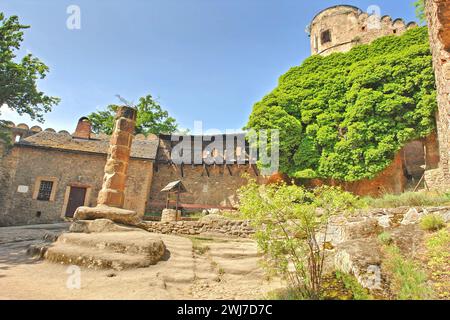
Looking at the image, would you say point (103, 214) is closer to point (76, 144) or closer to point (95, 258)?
point (95, 258)

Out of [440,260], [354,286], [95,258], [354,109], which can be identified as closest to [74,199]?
[95,258]

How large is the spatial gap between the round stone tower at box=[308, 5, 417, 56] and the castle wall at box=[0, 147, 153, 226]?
1759 centimetres

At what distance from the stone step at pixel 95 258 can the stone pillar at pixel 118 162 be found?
3234 millimetres

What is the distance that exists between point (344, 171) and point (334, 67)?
760 cm

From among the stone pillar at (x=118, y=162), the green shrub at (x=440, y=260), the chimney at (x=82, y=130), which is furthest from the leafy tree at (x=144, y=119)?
the green shrub at (x=440, y=260)

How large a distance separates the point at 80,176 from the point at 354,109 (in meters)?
17.2

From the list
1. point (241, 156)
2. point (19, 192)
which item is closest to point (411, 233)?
point (241, 156)

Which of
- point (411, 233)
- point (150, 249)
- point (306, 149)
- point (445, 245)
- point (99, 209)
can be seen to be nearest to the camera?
point (445, 245)

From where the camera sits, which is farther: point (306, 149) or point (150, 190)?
point (150, 190)

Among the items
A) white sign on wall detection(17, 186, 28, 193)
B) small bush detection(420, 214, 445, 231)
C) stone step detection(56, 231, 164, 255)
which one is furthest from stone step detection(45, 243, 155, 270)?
white sign on wall detection(17, 186, 28, 193)

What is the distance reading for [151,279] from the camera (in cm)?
507

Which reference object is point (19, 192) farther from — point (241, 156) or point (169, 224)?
point (241, 156)
